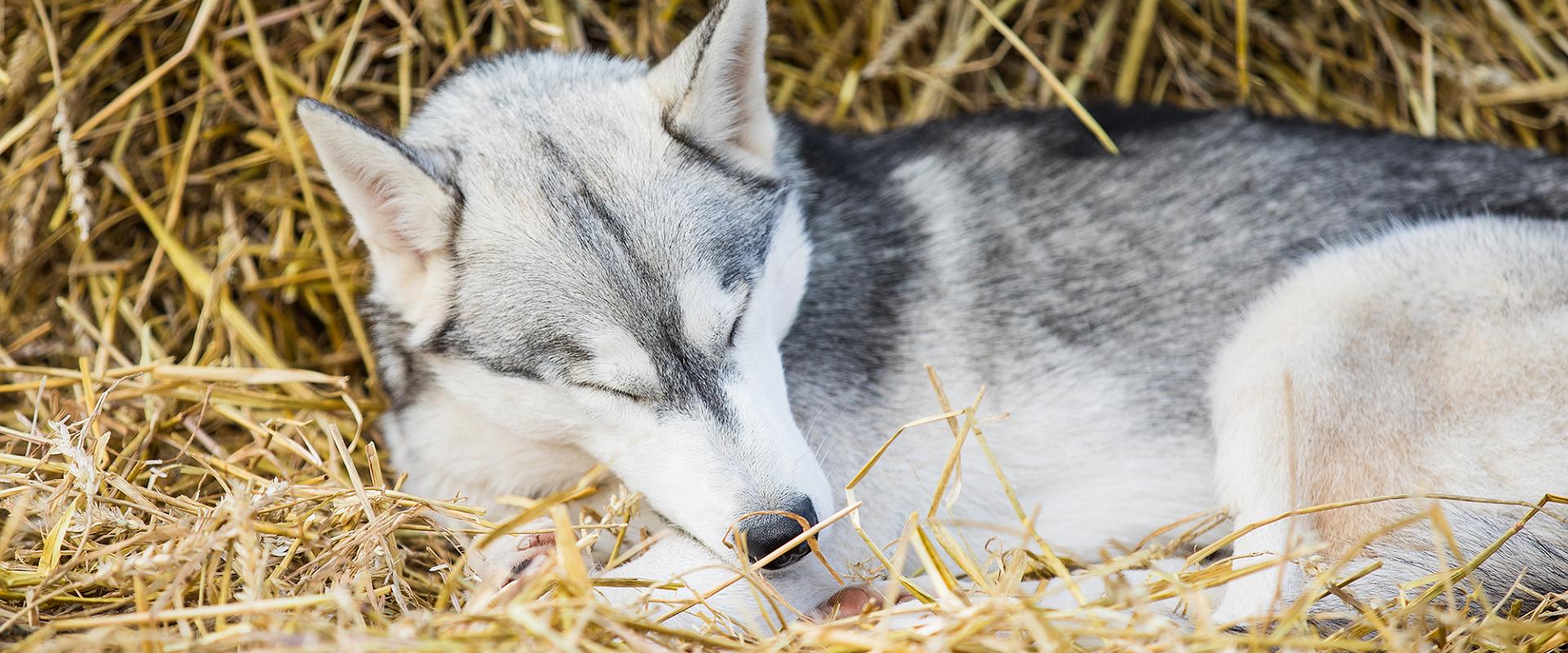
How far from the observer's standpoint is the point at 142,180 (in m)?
4.26

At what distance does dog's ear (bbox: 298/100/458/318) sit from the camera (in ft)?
8.25

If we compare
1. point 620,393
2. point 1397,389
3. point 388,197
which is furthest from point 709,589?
point 1397,389

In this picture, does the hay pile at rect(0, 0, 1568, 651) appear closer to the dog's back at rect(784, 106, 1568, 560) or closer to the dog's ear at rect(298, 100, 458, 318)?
the dog's back at rect(784, 106, 1568, 560)

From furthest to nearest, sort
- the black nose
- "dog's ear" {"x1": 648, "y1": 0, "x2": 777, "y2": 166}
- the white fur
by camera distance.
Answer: the white fur < "dog's ear" {"x1": 648, "y1": 0, "x2": 777, "y2": 166} < the black nose

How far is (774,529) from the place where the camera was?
2.57m

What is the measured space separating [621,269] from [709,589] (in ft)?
2.85

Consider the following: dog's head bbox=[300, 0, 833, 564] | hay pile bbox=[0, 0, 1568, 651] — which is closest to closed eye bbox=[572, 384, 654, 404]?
dog's head bbox=[300, 0, 833, 564]

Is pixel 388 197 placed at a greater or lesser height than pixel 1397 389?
greater

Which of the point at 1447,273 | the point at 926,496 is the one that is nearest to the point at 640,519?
the point at 926,496

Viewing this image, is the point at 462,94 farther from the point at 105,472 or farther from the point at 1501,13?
the point at 1501,13

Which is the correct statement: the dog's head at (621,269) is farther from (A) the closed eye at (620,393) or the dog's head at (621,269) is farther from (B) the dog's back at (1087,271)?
(B) the dog's back at (1087,271)

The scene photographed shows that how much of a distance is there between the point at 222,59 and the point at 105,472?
6.44 ft

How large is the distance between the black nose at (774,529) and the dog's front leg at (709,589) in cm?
8

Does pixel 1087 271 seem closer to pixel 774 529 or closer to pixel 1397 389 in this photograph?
pixel 1397 389
